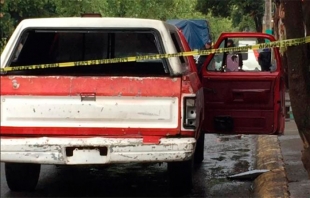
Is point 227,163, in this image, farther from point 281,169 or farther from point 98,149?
point 98,149

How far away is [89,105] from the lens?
250 inches

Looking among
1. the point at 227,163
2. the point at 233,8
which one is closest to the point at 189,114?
the point at 227,163

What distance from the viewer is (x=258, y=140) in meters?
11.3

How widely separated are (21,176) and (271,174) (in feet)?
9.13

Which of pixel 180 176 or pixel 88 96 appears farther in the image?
pixel 180 176

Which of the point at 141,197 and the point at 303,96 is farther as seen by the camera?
the point at 141,197

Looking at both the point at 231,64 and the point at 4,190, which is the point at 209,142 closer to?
the point at 231,64

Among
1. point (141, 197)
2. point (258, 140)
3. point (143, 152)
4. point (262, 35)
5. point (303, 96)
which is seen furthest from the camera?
point (258, 140)

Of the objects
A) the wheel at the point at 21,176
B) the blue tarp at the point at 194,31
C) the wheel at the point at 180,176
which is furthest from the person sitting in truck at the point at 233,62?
the blue tarp at the point at 194,31

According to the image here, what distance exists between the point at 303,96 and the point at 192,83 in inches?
65.8

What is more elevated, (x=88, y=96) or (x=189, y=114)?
(x=88, y=96)

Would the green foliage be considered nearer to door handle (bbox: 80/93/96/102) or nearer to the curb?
the curb

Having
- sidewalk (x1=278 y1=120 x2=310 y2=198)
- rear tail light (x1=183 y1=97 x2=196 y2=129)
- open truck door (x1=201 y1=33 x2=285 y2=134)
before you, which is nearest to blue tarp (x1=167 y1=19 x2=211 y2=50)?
sidewalk (x1=278 y1=120 x2=310 y2=198)

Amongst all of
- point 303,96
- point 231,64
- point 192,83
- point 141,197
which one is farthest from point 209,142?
point 303,96
